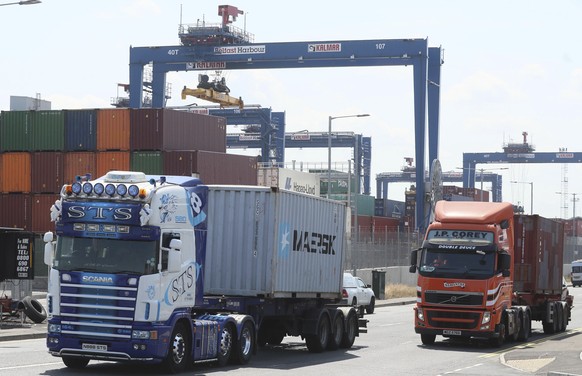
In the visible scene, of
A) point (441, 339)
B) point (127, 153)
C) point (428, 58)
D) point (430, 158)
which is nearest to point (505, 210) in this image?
point (441, 339)

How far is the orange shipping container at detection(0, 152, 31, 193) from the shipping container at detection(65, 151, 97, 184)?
2004 millimetres

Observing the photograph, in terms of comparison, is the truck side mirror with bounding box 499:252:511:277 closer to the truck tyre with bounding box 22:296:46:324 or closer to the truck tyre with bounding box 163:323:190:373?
the truck tyre with bounding box 163:323:190:373

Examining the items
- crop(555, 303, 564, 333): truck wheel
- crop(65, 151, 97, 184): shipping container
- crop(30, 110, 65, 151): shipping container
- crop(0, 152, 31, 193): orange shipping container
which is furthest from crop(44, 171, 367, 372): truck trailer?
crop(0, 152, 31, 193): orange shipping container

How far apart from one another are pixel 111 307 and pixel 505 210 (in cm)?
1363

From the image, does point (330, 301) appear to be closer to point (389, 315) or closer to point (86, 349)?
point (86, 349)

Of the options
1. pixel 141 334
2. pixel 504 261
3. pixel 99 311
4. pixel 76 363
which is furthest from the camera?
pixel 504 261

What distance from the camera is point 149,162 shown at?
5088 cm

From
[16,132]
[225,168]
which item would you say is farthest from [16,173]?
[225,168]

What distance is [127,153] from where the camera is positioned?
51469 millimetres

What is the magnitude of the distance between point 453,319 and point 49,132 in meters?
30.7

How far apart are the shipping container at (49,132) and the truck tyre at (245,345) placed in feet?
110

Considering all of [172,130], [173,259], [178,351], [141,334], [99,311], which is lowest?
[178,351]

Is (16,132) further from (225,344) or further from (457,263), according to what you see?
(225,344)

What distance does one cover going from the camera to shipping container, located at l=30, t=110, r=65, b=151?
52875 millimetres
